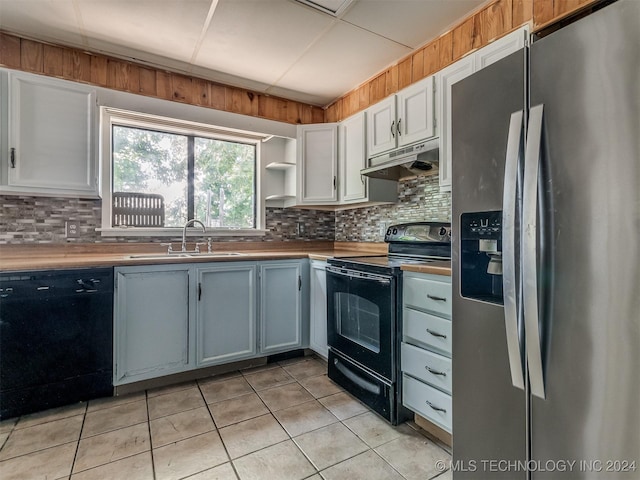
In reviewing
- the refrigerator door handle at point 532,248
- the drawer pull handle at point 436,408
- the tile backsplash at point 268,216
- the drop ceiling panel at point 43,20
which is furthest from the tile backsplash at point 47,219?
the refrigerator door handle at point 532,248

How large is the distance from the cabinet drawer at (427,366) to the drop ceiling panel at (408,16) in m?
1.97

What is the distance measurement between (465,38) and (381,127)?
768mm

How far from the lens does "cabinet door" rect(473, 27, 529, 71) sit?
167 cm

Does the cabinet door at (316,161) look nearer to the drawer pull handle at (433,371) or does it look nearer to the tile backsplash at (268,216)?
the tile backsplash at (268,216)

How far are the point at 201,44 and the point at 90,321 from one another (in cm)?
201

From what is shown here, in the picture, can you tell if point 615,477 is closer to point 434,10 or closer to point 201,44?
point 434,10

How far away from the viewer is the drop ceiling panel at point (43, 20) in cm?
192

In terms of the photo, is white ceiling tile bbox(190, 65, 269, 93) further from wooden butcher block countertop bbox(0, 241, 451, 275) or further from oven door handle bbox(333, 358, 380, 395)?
oven door handle bbox(333, 358, 380, 395)

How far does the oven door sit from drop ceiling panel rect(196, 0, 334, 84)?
162cm

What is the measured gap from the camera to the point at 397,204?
9.18 ft

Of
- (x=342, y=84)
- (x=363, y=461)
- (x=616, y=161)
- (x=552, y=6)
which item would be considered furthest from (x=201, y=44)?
(x=363, y=461)

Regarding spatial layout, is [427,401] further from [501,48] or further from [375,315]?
[501,48]

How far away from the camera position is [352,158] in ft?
9.30

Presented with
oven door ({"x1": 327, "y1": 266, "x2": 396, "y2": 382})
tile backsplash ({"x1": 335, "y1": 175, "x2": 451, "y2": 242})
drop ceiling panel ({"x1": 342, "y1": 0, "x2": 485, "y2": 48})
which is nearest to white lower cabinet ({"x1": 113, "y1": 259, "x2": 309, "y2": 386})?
oven door ({"x1": 327, "y1": 266, "x2": 396, "y2": 382})
